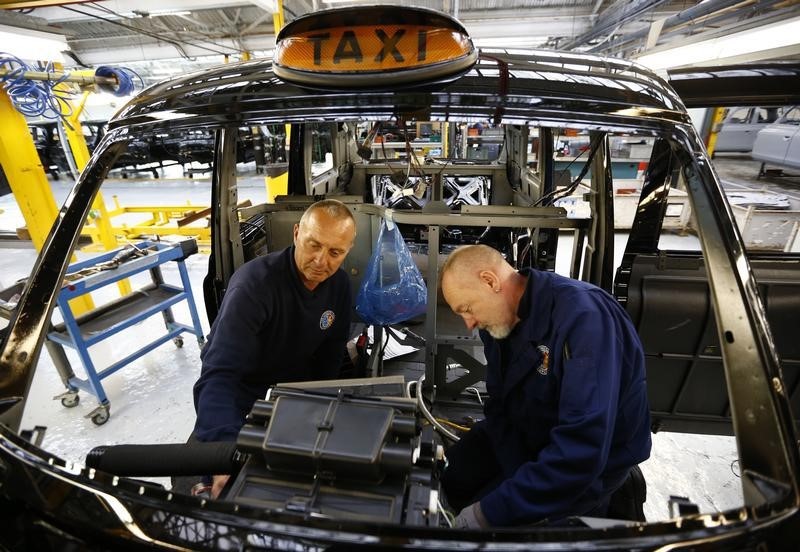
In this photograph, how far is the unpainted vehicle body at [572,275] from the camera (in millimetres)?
640

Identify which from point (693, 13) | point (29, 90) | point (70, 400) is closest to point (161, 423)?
point (70, 400)

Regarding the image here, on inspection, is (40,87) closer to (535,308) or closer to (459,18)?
(535,308)

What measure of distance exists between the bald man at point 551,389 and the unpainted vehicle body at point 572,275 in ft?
1.05

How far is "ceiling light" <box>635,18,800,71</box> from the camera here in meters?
3.23

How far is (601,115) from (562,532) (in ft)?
3.27

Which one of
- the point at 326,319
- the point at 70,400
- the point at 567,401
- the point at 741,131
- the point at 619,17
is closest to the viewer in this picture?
the point at 567,401

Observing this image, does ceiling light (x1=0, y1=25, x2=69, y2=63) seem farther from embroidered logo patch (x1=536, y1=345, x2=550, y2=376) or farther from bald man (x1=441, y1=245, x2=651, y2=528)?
embroidered logo patch (x1=536, y1=345, x2=550, y2=376)

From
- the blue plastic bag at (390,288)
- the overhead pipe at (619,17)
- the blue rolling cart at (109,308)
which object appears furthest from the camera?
the overhead pipe at (619,17)

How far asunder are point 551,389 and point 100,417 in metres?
3.08

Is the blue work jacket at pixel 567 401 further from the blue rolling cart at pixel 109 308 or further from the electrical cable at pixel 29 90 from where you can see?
the electrical cable at pixel 29 90

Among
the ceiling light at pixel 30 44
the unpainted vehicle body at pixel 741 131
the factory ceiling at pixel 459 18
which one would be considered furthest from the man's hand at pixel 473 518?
the unpainted vehicle body at pixel 741 131

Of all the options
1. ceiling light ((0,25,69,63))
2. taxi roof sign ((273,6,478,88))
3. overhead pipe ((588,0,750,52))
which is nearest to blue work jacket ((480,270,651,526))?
taxi roof sign ((273,6,478,88))

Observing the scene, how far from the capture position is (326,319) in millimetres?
2047

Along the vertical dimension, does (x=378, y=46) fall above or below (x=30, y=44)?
below
